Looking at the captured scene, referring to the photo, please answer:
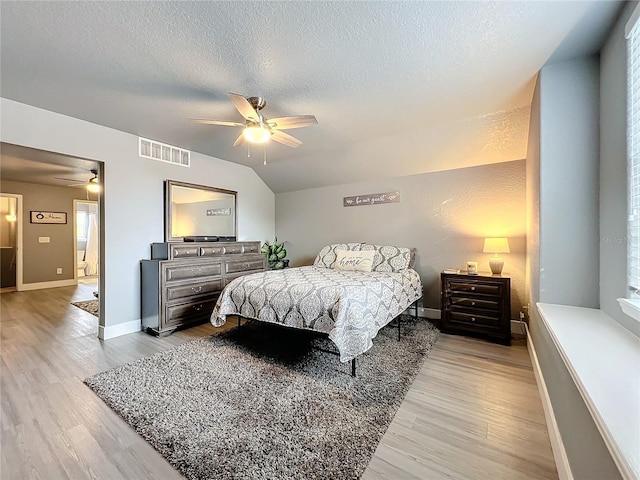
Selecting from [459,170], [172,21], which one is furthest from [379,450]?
[459,170]

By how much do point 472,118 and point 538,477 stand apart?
3.05 meters

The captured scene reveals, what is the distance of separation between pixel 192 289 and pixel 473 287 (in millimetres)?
3514

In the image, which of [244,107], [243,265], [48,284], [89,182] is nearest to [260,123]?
[244,107]

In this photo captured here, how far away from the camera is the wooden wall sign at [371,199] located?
411 cm

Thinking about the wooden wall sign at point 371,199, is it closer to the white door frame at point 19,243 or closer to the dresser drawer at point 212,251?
the dresser drawer at point 212,251

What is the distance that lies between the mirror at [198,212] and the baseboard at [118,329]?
3.75ft

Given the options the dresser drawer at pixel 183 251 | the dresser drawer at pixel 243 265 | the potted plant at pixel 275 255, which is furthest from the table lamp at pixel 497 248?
the dresser drawer at pixel 183 251

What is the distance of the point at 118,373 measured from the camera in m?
2.20

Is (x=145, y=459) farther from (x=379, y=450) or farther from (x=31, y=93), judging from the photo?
(x=31, y=93)

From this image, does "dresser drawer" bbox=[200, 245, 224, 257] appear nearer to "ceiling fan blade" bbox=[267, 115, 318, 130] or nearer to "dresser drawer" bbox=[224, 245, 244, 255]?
"dresser drawer" bbox=[224, 245, 244, 255]

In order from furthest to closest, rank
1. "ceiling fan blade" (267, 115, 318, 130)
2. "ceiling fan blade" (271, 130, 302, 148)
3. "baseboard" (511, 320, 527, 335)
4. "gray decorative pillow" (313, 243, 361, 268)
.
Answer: "gray decorative pillow" (313, 243, 361, 268) → "baseboard" (511, 320, 527, 335) → "ceiling fan blade" (271, 130, 302, 148) → "ceiling fan blade" (267, 115, 318, 130)

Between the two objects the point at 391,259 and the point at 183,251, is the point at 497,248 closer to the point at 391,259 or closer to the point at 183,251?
the point at 391,259

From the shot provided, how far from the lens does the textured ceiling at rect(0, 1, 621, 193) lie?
58.2 inches

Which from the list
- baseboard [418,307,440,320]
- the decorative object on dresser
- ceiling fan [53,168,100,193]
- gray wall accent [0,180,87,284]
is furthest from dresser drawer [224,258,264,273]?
gray wall accent [0,180,87,284]
